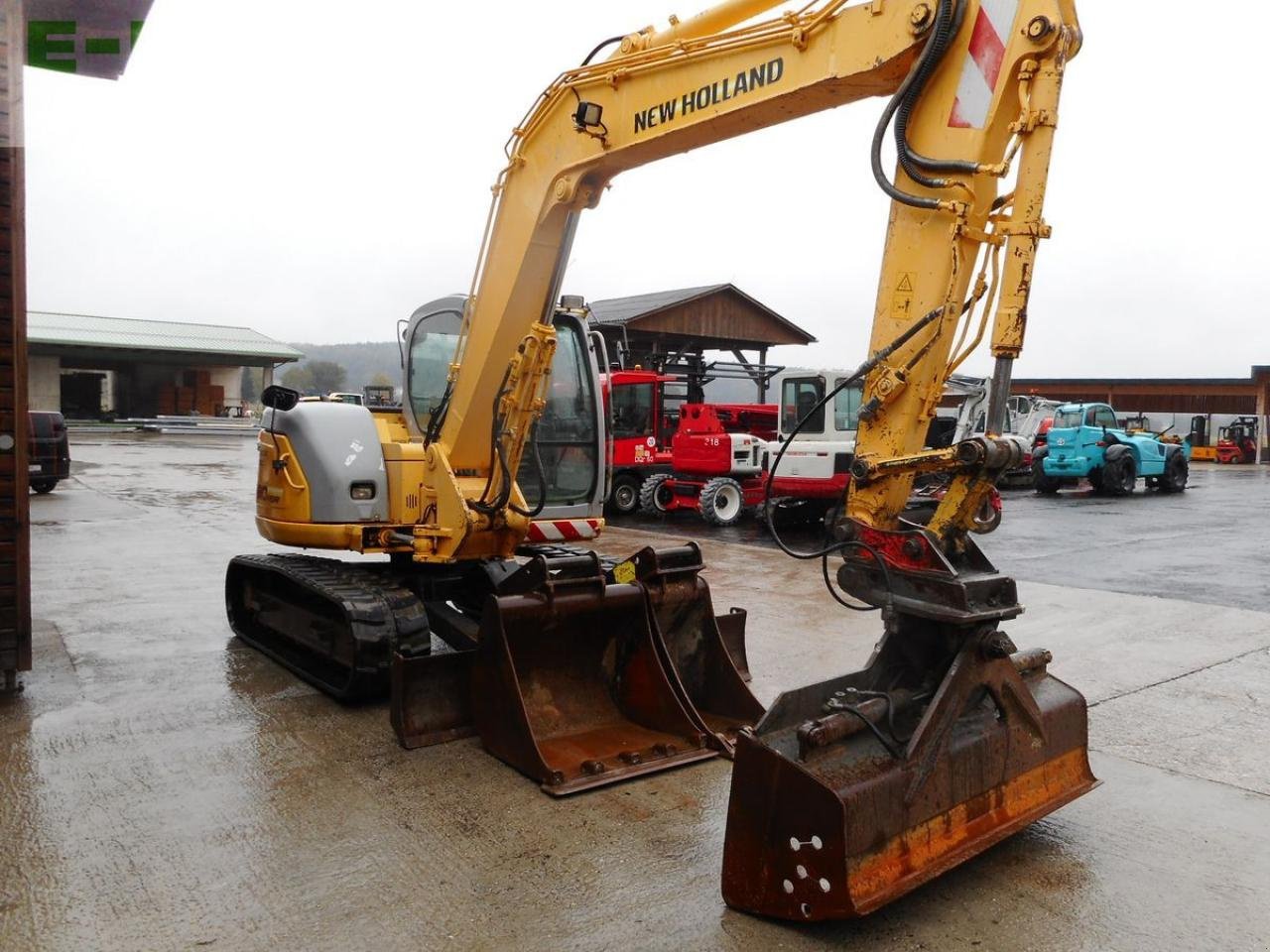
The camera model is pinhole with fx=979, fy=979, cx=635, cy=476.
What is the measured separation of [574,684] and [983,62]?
3.13 meters

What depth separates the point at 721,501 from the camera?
14.0 metres

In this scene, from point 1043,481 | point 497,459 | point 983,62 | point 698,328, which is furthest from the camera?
point 698,328

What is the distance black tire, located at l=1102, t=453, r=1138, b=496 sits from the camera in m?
20.4

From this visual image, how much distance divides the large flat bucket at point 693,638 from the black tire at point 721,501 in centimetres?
887

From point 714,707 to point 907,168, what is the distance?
2671 millimetres

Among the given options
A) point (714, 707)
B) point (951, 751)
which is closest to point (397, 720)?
point (714, 707)

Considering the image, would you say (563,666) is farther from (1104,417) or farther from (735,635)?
(1104,417)

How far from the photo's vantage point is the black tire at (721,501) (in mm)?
13836

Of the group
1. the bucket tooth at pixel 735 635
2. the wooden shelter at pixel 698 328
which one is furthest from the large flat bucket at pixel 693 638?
the wooden shelter at pixel 698 328

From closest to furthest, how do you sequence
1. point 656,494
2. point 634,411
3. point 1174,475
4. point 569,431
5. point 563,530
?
point 563,530 < point 569,431 < point 656,494 < point 634,411 < point 1174,475

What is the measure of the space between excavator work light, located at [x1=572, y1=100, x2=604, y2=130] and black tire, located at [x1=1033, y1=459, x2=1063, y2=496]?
18.6 meters

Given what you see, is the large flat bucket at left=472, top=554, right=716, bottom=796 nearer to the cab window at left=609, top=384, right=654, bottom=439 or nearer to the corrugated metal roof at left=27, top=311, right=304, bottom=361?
the cab window at left=609, top=384, right=654, bottom=439

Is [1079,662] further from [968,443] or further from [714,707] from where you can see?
[968,443]

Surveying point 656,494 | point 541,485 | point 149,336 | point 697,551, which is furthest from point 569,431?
point 149,336
